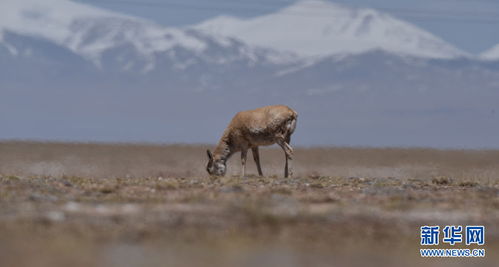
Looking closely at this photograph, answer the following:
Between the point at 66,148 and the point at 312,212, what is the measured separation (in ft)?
162

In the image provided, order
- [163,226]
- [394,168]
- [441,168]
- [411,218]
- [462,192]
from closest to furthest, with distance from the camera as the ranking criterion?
[163,226] < [411,218] < [462,192] < [441,168] < [394,168]

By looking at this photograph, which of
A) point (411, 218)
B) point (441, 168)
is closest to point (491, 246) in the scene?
point (411, 218)

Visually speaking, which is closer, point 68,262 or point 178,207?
point 68,262

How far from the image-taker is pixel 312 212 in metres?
21.9

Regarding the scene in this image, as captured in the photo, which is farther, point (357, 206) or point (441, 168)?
point (441, 168)

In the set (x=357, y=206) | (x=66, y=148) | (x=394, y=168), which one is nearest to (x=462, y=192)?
(x=357, y=206)

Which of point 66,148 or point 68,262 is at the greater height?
point 66,148

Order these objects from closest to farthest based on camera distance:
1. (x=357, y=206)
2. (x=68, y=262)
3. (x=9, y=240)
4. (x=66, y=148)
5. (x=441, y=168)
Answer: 1. (x=68, y=262)
2. (x=9, y=240)
3. (x=357, y=206)
4. (x=441, y=168)
5. (x=66, y=148)

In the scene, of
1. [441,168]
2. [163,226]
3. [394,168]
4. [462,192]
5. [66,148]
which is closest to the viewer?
[163,226]

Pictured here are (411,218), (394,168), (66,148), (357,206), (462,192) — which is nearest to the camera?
(411,218)

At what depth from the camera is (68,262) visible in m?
17.0

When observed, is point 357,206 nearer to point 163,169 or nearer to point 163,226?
point 163,226

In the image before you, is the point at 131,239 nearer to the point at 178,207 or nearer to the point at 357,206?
the point at 178,207

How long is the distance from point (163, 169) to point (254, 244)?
145 feet
